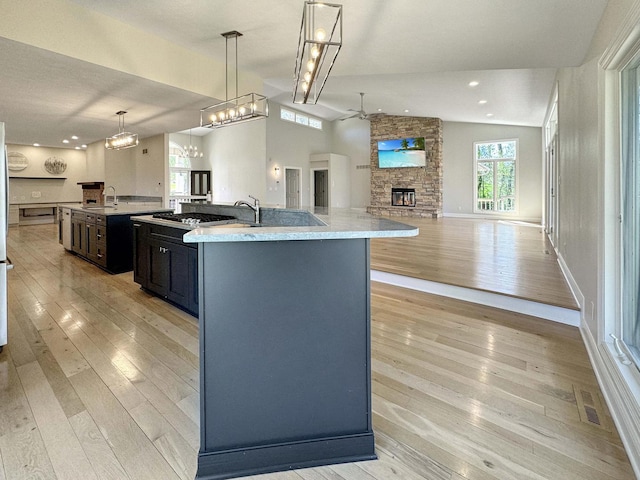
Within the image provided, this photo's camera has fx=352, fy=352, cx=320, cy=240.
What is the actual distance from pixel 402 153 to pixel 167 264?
10403 millimetres

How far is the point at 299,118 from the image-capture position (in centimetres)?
1272

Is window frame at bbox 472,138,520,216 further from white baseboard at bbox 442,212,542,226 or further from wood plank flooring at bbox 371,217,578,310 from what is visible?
wood plank flooring at bbox 371,217,578,310

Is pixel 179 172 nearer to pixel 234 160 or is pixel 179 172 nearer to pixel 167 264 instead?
pixel 234 160

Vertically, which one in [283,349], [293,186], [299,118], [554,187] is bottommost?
[283,349]

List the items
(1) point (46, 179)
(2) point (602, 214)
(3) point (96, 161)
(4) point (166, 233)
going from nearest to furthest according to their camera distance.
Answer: (2) point (602, 214), (4) point (166, 233), (3) point (96, 161), (1) point (46, 179)

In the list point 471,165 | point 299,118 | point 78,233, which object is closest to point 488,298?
point 78,233

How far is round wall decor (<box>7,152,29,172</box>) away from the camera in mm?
10219

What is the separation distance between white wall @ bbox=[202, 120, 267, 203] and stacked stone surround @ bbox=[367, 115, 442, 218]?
4.45 m

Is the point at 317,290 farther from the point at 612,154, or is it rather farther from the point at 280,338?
the point at 612,154

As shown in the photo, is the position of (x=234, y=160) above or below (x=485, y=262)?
above

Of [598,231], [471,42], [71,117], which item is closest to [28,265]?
[71,117]

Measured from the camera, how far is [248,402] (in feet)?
4.75

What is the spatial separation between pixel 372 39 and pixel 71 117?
17.9 ft

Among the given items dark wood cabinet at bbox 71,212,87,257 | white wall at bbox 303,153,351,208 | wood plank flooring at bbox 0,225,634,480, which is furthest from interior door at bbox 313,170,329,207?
wood plank flooring at bbox 0,225,634,480
